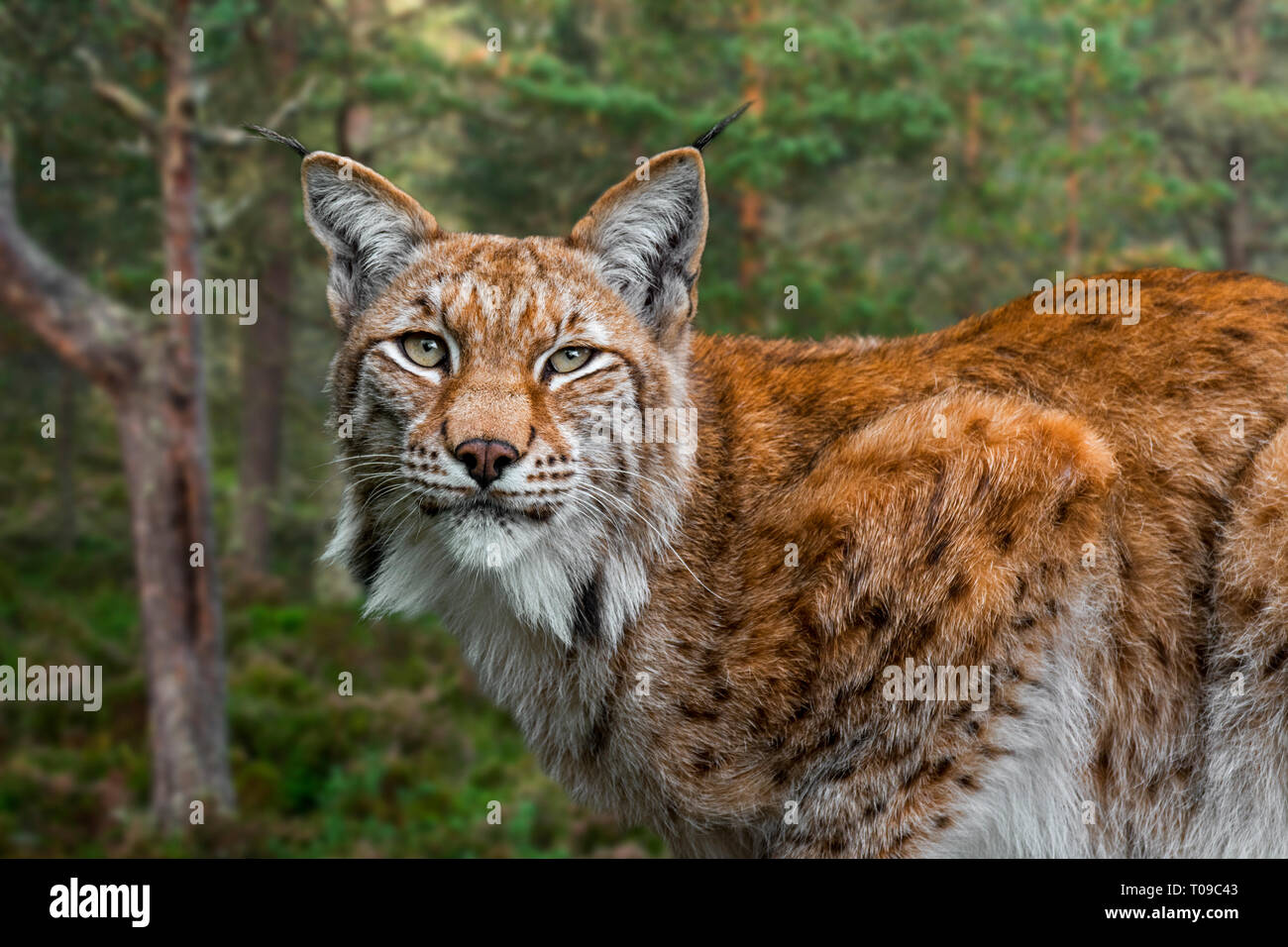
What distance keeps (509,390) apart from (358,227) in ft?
2.97

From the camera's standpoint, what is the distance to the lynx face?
359 centimetres

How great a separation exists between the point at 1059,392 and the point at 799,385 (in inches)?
35.2

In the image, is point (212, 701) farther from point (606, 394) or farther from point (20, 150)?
point (606, 394)

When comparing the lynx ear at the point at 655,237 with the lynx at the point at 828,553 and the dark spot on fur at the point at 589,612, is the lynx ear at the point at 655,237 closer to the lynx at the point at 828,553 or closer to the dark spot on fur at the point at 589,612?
the lynx at the point at 828,553

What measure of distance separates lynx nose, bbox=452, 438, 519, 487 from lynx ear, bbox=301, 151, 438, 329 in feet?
3.17

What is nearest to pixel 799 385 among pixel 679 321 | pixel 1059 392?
pixel 679 321

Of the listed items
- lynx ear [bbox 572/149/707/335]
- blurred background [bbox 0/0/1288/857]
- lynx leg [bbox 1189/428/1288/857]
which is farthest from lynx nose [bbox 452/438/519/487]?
blurred background [bbox 0/0/1288/857]

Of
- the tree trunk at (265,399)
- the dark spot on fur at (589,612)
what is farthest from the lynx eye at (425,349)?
the tree trunk at (265,399)

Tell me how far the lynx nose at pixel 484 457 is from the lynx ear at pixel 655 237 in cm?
86

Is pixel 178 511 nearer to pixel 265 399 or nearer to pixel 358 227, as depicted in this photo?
pixel 265 399

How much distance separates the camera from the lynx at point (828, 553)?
371 centimetres

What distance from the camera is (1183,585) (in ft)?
12.7

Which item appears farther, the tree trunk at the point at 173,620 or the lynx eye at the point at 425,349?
the tree trunk at the point at 173,620

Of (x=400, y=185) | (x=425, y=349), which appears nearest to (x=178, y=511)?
(x=400, y=185)
